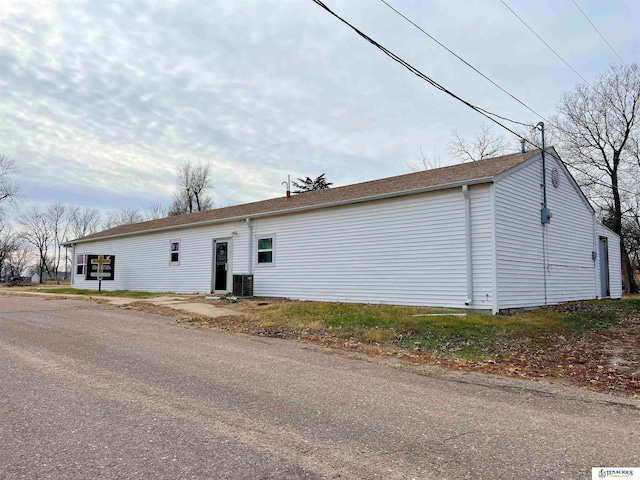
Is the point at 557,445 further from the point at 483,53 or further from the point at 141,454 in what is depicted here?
the point at 483,53

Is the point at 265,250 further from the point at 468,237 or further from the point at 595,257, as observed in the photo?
the point at 595,257

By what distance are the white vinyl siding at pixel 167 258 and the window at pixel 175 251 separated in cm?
20

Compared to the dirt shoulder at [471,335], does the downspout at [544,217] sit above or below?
above

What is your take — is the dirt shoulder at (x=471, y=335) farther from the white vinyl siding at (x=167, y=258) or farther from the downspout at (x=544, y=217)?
the white vinyl siding at (x=167, y=258)

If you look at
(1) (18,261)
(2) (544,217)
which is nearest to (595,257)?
(2) (544,217)

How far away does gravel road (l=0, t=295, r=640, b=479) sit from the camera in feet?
9.83

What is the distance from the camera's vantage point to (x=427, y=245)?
1184cm

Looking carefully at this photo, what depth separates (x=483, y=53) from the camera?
10.3 meters

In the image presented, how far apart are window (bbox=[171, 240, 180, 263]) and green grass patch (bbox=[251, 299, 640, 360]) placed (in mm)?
9151

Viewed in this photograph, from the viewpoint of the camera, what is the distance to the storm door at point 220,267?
58.3ft

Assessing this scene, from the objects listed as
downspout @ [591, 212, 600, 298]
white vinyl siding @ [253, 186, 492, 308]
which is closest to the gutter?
white vinyl siding @ [253, 186, 492, 308]

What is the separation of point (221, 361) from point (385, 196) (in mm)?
7713

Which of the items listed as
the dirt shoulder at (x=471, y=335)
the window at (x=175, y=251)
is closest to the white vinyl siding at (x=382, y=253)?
the dirt shoulder at (x=471, y=335)

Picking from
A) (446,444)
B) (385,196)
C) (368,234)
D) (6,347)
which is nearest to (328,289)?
(368,234)
